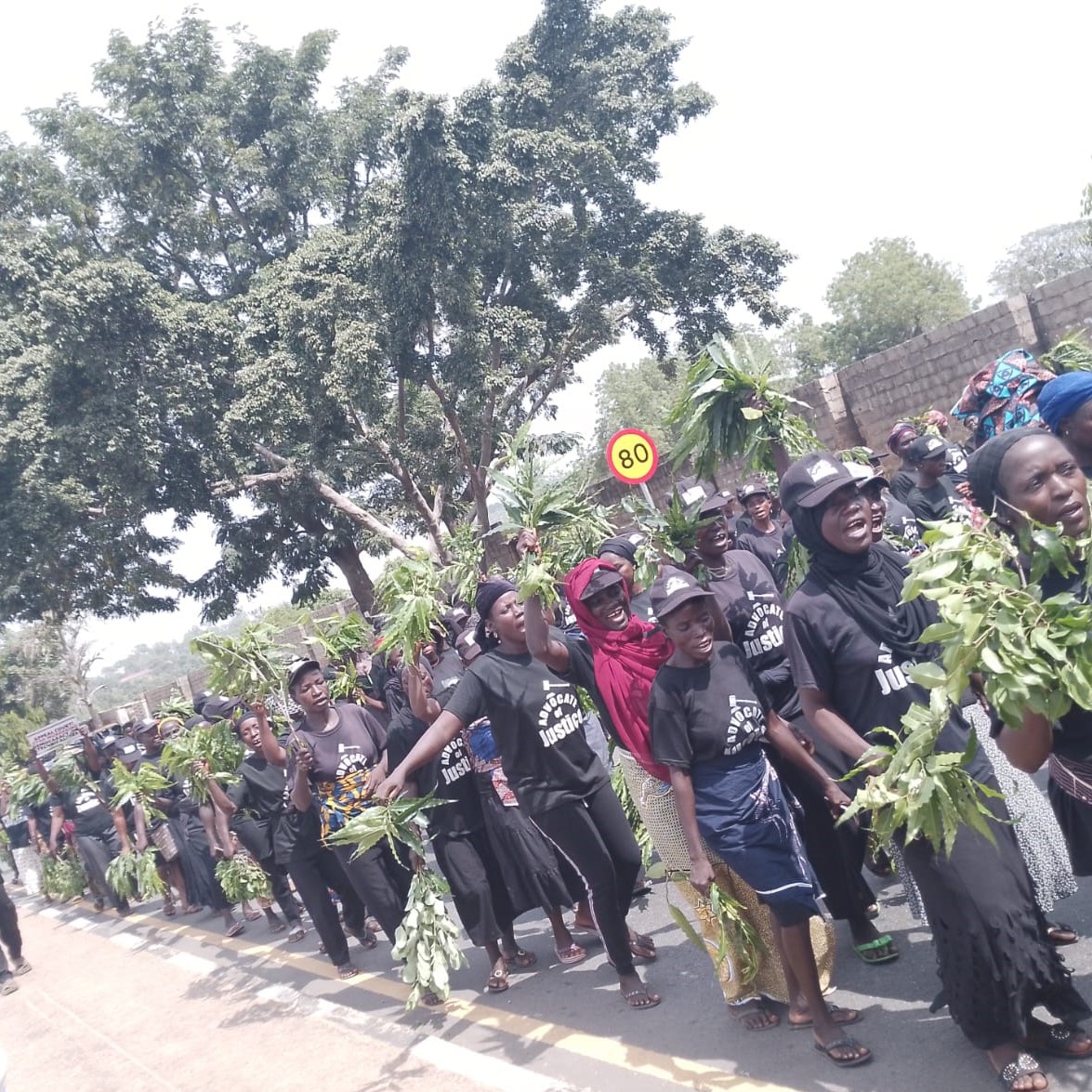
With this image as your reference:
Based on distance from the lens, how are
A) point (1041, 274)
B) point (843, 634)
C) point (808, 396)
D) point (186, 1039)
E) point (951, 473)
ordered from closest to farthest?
point (843, 634)
point (186, 1039)
point (951, 473)
point (808, 396)
point (1041, 274)

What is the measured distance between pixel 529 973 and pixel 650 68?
760 inches

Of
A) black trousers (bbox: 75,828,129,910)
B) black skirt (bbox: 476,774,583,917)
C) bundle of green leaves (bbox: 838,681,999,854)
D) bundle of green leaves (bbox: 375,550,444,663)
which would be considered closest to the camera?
bundle of green leaves (bbox: 838,681,999,854)

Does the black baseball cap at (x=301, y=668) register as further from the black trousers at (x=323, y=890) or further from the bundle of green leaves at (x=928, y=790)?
the bundle of green leaves at (x=928, y=790)

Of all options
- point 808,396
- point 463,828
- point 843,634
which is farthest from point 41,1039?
point 808,396

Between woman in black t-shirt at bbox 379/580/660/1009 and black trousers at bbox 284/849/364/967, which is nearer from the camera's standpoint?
woman in black t-shirt at bbox 379/580/660/1009

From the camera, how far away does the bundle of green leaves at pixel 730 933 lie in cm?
411

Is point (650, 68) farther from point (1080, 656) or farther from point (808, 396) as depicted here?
point (1080, 656)

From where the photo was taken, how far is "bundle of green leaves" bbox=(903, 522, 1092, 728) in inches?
97.1

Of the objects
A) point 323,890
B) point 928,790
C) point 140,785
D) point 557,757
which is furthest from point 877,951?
point 140,785

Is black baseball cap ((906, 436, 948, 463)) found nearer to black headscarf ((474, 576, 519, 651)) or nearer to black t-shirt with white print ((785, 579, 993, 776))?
black headscarf ((474, 576, 519, 651))

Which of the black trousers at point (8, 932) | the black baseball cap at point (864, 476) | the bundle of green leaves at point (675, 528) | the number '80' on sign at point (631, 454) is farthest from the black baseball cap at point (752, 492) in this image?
the black trousers at point (8, 932)

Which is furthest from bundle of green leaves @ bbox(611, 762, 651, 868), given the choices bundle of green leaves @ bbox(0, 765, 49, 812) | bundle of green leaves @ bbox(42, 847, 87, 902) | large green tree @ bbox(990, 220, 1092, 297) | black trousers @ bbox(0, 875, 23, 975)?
large green tree @ bbox(990, 220, 1092, 297)

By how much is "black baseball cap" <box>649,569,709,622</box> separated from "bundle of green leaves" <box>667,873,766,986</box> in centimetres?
108

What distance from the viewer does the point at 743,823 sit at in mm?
3871
